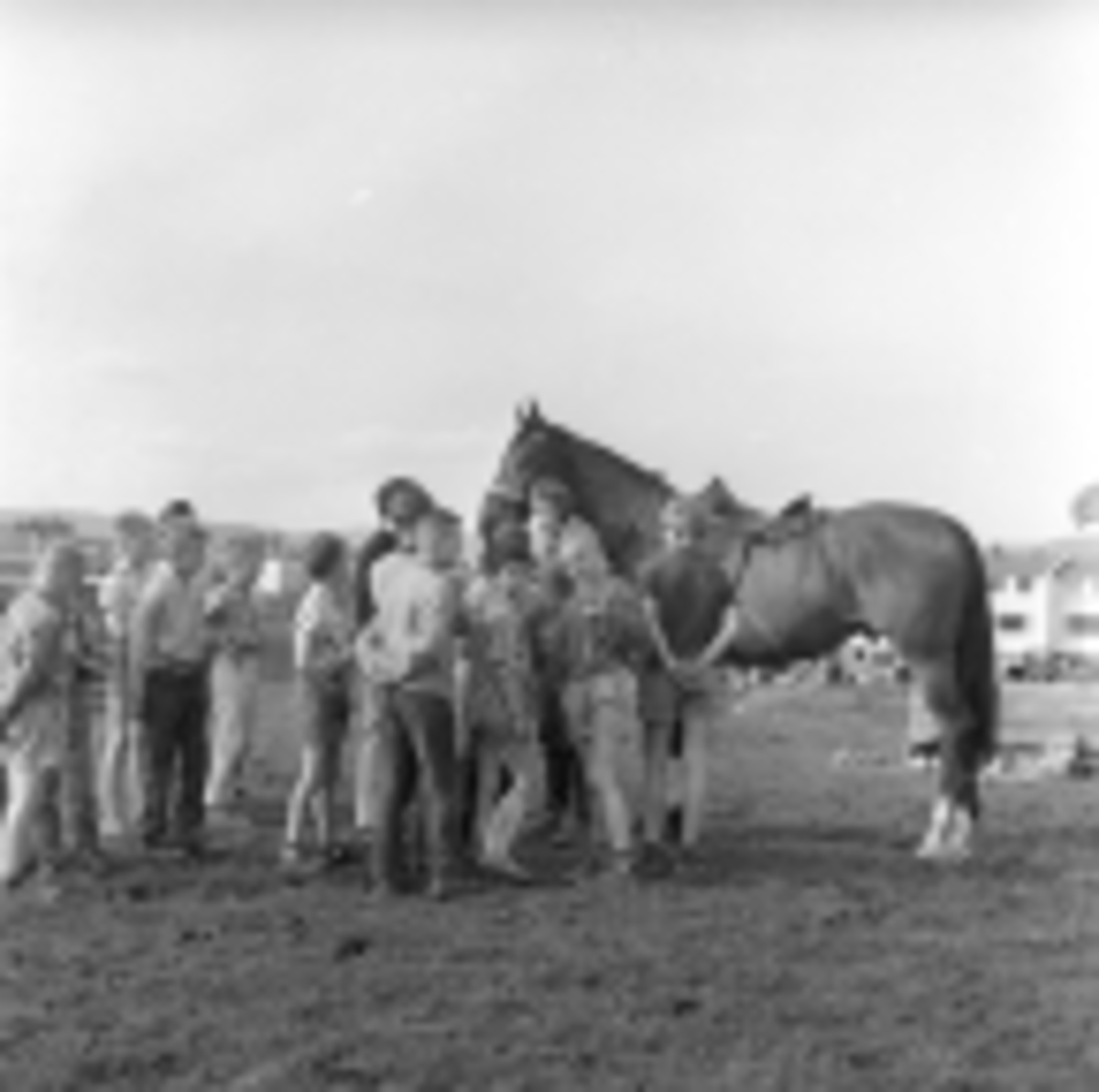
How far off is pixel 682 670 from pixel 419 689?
1.89 m

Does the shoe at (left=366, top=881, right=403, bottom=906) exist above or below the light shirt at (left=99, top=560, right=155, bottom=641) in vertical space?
below

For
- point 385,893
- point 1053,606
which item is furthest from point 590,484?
point 1053,606

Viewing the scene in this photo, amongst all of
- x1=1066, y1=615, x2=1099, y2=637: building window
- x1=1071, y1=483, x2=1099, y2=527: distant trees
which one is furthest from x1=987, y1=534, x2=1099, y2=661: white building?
x1=1071, y1=483, x2=1099, y2=527: distant trees

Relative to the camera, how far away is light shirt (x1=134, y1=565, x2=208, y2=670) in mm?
7777

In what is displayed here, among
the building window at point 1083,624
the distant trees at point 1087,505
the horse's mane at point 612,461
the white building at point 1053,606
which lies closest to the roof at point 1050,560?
the white building at point 1053,606

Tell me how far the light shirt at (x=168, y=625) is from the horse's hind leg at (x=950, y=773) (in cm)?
447

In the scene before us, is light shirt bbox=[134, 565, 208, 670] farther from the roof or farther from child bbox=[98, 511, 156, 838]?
the roof

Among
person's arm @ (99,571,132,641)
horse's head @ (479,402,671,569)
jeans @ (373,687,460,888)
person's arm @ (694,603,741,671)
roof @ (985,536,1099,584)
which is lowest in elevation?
Result: jeans @ (373,687,460,888)

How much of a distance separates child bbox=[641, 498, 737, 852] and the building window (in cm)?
6844

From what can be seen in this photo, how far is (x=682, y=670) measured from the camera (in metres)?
8.10

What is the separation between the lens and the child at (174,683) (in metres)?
7.80

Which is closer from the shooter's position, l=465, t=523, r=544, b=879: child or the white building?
l=465, t=523, r=544, b=879: child

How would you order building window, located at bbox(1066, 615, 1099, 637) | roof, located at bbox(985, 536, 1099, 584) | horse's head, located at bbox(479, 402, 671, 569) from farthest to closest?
building window, located at bbox(1066, 615, 1099, 637), roof, located at bbox(985, 536, 1099, 584), horse's head, located at bbox(479, 402, 671, 569)

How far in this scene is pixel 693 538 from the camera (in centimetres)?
830
